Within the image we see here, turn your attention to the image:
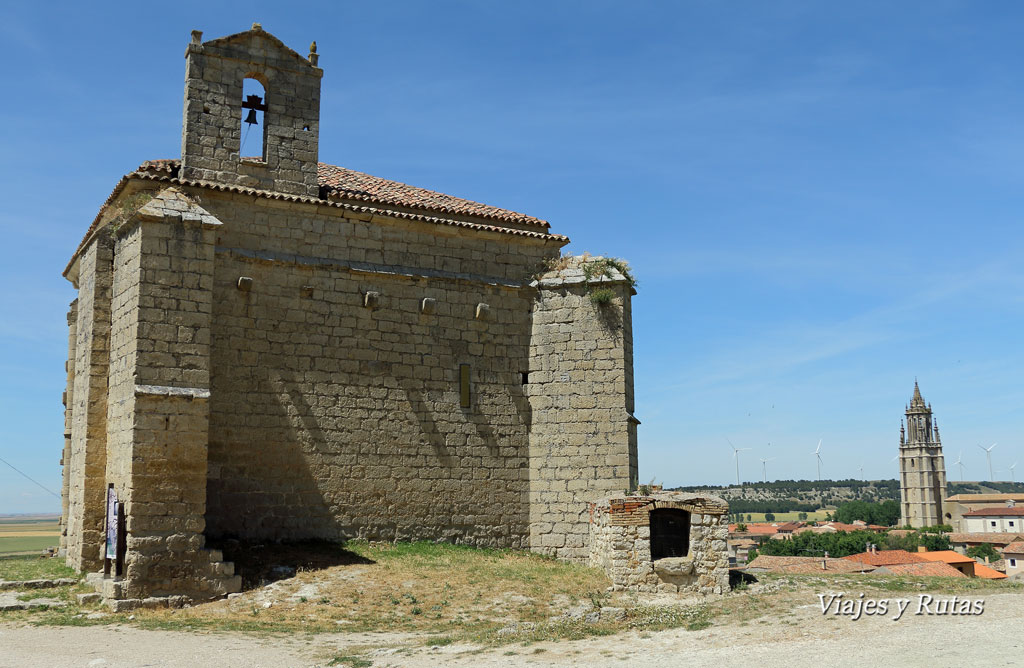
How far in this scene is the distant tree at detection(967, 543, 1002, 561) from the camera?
7794cm

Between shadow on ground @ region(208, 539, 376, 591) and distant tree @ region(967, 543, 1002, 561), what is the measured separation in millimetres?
77475

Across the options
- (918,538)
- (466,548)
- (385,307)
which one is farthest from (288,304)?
(918,538)

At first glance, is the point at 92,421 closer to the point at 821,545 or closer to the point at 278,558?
the point at 278,558

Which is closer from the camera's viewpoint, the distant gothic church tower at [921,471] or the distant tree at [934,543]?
the distant tree at [934,543]

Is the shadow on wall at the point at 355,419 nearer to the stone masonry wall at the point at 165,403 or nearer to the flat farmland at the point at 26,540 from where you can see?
the stone masonry wall at the point at 165,403

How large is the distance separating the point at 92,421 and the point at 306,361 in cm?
367

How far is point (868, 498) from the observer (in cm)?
18362

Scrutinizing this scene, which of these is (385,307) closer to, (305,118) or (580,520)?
(305,118)

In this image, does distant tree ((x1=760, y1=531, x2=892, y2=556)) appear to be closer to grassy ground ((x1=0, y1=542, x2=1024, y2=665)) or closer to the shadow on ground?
grassy ground ((x1=0, y1=542, x2=1024, y2=665))

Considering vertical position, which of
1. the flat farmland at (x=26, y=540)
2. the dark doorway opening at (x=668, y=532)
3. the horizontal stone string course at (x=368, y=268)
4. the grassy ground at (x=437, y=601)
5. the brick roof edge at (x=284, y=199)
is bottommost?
the flat farmland at (x=26, y=540)

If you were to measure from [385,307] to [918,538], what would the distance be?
264ft

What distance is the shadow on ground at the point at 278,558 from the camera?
13.6m

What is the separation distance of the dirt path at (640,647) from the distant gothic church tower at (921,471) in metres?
121

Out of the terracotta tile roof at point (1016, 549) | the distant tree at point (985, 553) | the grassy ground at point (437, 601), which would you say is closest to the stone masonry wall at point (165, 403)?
the grassy ground at point (437, 601)
